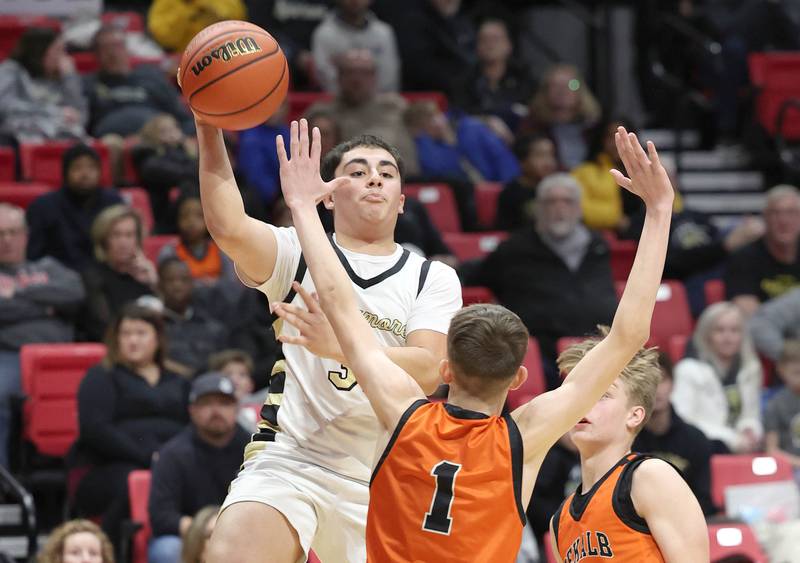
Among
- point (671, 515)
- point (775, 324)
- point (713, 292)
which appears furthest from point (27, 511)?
point (713, 292)

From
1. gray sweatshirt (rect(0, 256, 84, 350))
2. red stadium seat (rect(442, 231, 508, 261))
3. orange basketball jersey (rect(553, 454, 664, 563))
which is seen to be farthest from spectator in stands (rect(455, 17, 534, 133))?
orange basketball jersey (rect(553, 454, 664, 563))

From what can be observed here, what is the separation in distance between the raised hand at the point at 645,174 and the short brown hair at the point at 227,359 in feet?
14.5

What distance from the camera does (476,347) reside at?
3.82 m

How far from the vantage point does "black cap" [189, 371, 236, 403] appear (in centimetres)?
745

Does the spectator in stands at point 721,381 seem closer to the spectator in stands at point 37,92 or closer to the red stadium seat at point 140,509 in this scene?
the red stadium seat at point 140,509

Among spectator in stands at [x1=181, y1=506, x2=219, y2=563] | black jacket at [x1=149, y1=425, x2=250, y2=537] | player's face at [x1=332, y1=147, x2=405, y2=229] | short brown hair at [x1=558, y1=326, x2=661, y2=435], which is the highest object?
player's face at [x1=332, y1=147, x2=405, y2=229]

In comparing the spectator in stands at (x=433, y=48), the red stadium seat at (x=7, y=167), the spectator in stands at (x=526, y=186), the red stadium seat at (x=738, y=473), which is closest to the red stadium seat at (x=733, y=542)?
the red stadium seat at (x=738, y=473)

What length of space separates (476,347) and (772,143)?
31.2ft

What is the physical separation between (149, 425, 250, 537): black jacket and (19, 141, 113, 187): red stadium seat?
3.12 m

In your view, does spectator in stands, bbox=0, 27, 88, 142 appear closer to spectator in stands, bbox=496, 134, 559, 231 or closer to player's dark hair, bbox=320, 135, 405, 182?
spectator in stands, bbox=496, 134, 559, 231

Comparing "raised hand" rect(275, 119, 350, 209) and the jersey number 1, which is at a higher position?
"raised hand" rect(275, 119, 350, 209)

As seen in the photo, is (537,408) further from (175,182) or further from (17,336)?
(175,182)

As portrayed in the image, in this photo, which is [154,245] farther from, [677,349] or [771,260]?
[771,260]

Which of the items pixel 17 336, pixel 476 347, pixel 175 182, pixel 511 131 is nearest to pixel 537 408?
pixel 476 347
